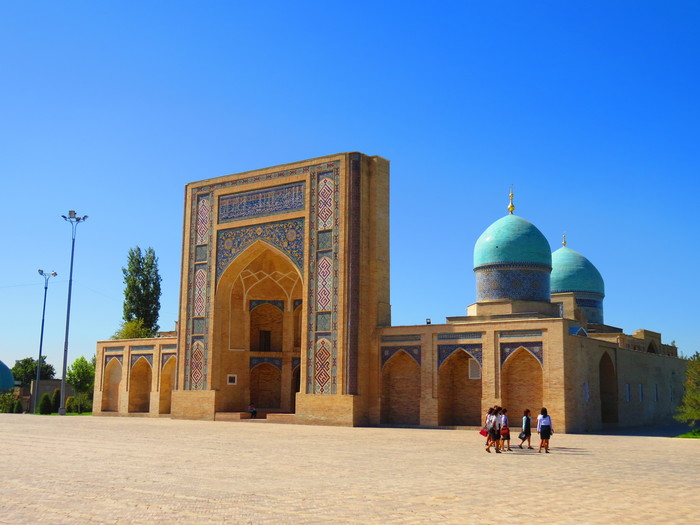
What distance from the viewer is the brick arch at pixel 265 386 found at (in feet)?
90.9

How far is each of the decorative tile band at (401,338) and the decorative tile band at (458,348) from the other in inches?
29.9

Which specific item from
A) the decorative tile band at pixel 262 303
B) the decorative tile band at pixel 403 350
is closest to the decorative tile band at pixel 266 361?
the decorative tile band at pixel 262 303

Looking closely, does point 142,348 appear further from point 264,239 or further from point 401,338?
point 401,338

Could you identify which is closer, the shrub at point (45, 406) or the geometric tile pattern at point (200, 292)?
the geometric tile pattern at point (200, 292)

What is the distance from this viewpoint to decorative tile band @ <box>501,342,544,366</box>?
19938 mm

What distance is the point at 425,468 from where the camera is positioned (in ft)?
32.1

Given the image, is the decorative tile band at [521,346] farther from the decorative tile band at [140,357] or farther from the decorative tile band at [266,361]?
the decorative tile band at [140,357]

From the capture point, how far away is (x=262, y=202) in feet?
83.5

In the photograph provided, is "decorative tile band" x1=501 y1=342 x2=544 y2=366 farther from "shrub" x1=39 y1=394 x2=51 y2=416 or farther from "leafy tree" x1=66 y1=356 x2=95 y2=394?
"leafy tree" x1=66 y1=356 x2=95 y2=394

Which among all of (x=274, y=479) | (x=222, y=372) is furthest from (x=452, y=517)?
(x=222, y=372)

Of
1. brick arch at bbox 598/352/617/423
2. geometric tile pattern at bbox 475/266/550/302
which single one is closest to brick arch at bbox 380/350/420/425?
geometric tile pattern at bbox 475/266/550/302

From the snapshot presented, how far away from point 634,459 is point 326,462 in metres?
4.84

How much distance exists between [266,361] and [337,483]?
1969 cm

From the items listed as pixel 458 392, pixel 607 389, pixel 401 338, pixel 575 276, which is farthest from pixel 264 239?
pixel 575 276
